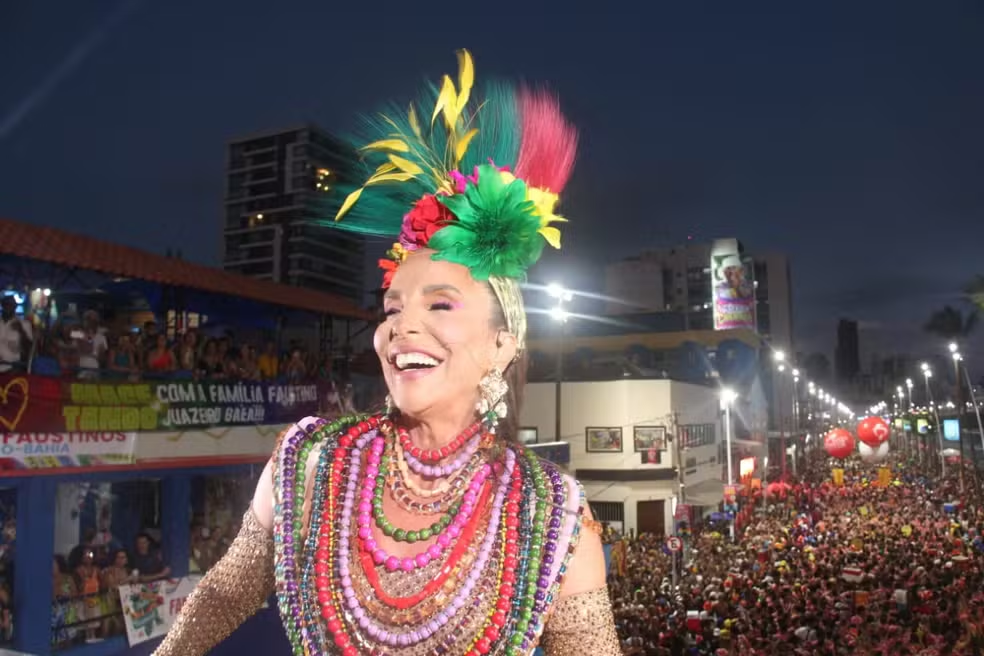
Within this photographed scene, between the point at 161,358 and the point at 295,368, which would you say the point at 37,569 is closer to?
the point at 161,358

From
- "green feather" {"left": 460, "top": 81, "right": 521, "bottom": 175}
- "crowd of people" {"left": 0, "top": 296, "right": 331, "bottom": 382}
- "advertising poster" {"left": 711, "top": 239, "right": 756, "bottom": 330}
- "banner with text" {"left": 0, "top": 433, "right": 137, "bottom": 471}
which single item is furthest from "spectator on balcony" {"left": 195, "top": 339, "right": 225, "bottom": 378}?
"advertising poster" {"left": 711, "top": 239, "right": 756, "bottom": 330}

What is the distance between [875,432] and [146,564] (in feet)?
72.1

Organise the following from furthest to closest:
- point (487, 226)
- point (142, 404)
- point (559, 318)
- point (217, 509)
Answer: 1. point (559, 318)
2. point (217, 509)
3. point (142, 404)
4. point (487, 226)

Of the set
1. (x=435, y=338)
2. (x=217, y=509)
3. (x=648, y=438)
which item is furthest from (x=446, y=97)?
(x=648, y=438)

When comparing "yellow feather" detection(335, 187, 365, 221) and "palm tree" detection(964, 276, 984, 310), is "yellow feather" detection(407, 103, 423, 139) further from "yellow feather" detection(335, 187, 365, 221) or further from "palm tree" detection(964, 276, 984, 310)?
"palm tree" detection(964, 276, 984, 310)

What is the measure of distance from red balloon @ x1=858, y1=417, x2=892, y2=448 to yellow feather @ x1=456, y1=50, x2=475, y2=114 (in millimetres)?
25637

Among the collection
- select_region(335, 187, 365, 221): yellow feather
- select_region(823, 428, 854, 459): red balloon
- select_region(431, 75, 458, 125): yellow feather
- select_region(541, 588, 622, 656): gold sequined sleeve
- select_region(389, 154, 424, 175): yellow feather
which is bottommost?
select_region(823, 428, 854, 459): red balloon

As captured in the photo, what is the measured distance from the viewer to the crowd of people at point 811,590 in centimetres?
1045

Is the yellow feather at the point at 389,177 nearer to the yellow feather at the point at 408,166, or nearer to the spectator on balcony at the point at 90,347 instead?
the yellow feather at the point at 408,166

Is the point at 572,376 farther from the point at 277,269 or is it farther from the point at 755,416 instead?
the point at 277,269

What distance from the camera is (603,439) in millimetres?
28359

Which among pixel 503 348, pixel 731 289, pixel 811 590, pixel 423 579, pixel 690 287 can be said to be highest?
pixel 690 287

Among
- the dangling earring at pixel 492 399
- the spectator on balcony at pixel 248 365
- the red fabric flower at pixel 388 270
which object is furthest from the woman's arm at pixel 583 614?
the spectator on balcony at pixel 248 365

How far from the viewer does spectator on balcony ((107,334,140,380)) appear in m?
11.7
